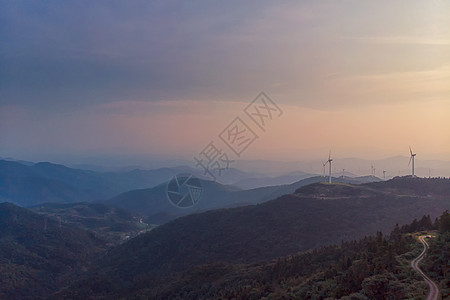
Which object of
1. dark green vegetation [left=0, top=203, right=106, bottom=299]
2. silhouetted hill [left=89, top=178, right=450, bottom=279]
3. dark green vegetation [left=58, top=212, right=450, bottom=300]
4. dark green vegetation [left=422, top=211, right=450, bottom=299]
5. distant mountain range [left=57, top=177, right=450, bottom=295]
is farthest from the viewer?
dark green vegetation [left=0, top=203, right=106, bottom=299]

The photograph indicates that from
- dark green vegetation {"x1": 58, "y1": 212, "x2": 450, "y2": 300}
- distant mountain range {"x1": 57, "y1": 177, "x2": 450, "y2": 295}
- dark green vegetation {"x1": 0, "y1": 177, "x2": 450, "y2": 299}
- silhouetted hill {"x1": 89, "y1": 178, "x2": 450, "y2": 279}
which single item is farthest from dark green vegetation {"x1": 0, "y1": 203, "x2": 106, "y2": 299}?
dark green vegetation {"x1": 58, "y1": 212, "x2": 450, "y2": 300}

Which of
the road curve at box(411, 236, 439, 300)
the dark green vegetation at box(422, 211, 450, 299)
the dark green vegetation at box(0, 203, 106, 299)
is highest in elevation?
the dark green vegetation at box(422, 211, 450, 299)

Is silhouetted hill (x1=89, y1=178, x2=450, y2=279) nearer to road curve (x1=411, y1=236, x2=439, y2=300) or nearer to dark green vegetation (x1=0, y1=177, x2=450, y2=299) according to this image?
dark green vegetation (x1=0, y1=177, x2=450, y2=299)

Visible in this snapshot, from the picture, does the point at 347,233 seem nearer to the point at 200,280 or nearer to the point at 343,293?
the point at 200,280

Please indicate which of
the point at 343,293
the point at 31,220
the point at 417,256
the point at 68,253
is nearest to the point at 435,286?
the point at 343,293

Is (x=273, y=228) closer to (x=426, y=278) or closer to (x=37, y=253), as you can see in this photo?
(x=426, y=278)

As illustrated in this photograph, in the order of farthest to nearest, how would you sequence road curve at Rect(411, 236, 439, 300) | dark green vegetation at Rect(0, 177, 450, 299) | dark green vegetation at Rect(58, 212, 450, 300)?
dark green vegetation at Rect(0, 177, 450, 299) < dark green vegetation at Rect(58, 212, 450, 300) < road curve at Rect(411, 236, 439, 300)
